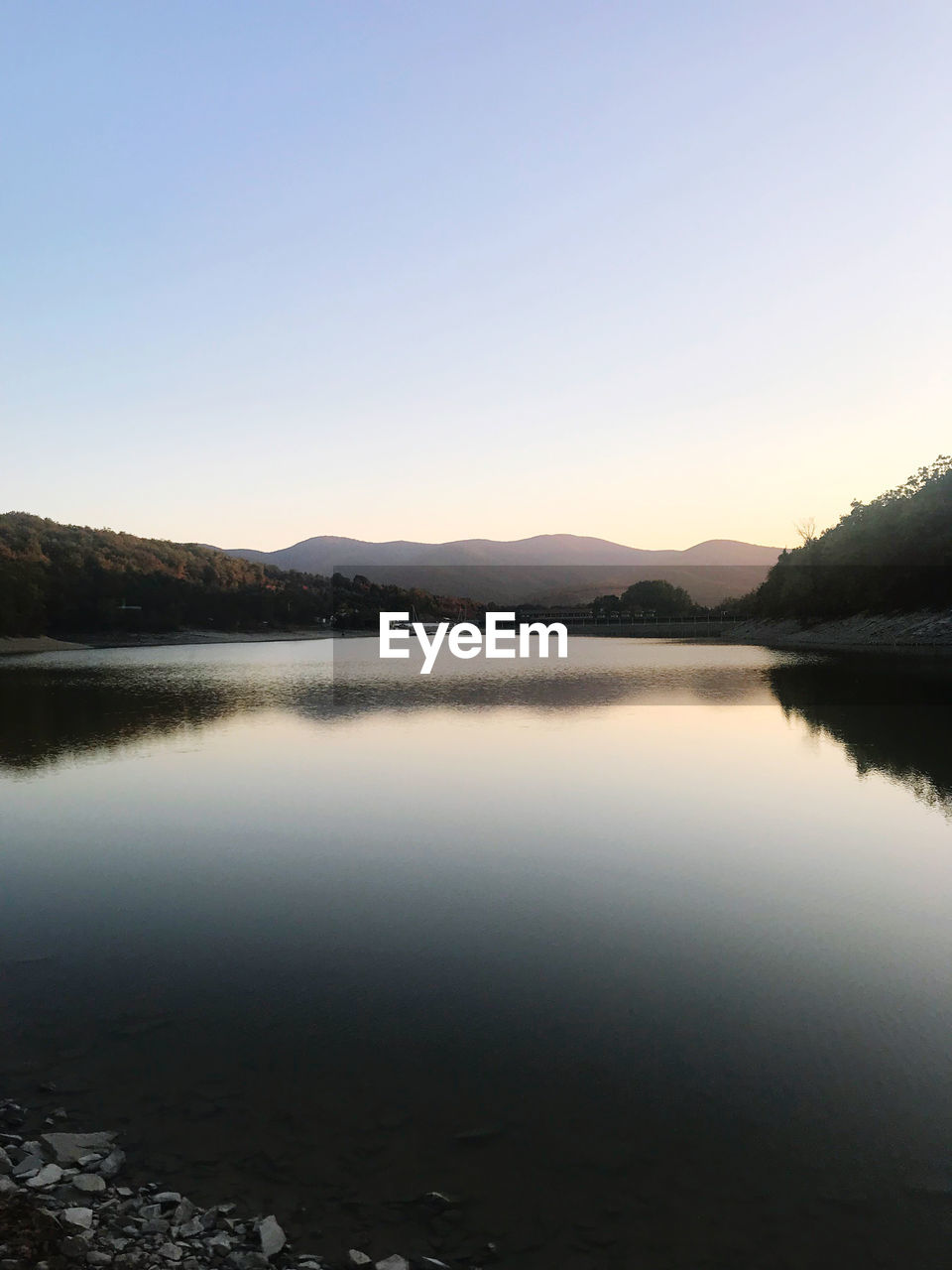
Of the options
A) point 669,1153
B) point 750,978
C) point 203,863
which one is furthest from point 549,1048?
point 203,863

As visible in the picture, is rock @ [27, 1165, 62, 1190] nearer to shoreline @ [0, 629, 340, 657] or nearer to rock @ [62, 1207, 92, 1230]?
rock @ [62, 1207, 92, 1230]

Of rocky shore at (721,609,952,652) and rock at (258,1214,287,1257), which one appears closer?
rock at (258,1214,287,1257)

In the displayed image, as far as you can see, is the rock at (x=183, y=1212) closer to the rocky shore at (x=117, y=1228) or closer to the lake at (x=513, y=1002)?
the rocky shore at (x=117, y=1228)

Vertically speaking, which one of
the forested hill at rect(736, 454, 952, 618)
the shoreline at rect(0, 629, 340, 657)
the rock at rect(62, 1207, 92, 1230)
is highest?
the forested hill at rect(736, 454, 952, 618)

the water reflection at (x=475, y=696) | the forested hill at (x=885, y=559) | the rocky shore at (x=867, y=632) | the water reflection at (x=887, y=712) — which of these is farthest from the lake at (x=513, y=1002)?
the forested hill at (x=885, y=559)

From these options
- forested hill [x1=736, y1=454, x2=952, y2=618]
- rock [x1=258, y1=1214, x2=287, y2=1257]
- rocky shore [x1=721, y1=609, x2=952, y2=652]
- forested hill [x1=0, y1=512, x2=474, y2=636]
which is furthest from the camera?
forested hill [x1=0, y1=512, x2=474, y2=636]

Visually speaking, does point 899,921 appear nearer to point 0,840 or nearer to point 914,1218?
point 914,1218

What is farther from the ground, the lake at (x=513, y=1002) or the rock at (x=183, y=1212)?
the rock at (x=183, y=1212)

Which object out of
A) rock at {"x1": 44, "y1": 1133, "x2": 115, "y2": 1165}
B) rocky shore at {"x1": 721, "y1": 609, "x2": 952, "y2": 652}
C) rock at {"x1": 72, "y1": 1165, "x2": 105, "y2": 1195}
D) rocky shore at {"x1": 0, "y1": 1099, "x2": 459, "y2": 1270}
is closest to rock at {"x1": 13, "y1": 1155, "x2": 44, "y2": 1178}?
rocky shore at {"x1": 0, "y1": 1099, "x2": 459, "y2": 1270}
